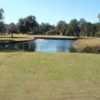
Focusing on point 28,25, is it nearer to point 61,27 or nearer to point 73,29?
point 61,27

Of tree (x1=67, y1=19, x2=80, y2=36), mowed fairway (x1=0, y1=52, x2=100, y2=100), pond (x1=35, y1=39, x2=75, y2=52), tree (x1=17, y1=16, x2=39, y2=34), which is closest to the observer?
mowed fairway (x1=0, y1=52, x2=100, y2=100)

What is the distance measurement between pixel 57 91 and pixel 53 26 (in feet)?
408

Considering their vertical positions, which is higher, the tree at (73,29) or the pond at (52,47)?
the tree at (73,29)

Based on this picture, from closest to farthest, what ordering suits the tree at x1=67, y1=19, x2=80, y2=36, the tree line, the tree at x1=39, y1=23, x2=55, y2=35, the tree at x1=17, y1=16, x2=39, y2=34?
the tree line
the tree at x1=67, y1=19, x2=80, y2=36
the tree at x1=17, y1=16, x2=39, y2=34
the tree at x1=39, y1=23, x2=55, y2=35

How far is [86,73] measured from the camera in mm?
11125

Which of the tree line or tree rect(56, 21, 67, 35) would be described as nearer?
the tree line

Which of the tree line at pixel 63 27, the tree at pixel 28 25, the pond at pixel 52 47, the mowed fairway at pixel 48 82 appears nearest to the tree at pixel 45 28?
Answer: the tree line at pixel 63 27

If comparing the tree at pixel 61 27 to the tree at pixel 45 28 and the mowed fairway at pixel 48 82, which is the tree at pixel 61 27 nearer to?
the tree at pixel 45 28

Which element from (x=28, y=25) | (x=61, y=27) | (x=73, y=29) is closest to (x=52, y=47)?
(x=73, y=29)

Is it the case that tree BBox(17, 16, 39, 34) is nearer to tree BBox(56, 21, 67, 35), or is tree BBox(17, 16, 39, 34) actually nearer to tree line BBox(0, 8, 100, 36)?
tree line BBox(0, 8, 100, 36)

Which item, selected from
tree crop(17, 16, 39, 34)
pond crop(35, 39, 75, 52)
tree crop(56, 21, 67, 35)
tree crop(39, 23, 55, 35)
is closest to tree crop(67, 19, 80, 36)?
tree crop(56, 21, 67, 35)

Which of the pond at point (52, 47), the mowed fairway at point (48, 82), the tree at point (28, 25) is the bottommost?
the pond at point (52, 47)

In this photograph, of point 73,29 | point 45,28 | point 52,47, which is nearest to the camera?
point 52,47

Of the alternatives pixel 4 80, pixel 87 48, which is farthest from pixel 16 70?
pixel 87 48
